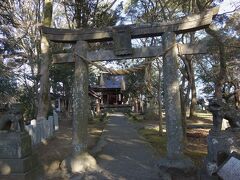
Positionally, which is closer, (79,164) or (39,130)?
(79,164)

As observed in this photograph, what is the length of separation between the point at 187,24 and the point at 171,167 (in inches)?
160

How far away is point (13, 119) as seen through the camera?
8.14 meters

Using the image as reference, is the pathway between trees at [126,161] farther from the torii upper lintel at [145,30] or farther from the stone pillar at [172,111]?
the torii upper lintel at [145,30]

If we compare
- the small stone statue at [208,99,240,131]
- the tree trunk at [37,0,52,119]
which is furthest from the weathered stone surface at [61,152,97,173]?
the tree trunk at [37,0,52,119]

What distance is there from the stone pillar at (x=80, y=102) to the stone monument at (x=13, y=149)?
1.89 metres

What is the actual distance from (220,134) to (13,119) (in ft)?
16.7

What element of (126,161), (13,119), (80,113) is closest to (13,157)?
(13,119)

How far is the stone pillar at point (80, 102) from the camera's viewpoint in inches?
387

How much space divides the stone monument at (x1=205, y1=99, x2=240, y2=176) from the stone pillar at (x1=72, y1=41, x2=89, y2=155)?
420 cm

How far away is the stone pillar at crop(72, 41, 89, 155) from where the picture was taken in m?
9.84

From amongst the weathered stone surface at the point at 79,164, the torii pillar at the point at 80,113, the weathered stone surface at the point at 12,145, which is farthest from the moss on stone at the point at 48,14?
the weathered stone surface at the point at 12,145

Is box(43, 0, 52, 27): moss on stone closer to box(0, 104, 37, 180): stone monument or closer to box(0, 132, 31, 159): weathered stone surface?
box(0, 104, 37, 180): stone monument

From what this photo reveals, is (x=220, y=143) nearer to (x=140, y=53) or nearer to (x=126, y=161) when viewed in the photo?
(x=140, y=53)

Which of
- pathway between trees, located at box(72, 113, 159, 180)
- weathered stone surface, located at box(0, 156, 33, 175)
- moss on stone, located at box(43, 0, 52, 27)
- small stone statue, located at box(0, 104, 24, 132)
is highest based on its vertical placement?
moss on stone, located at box(43, 0, 52, 27)
